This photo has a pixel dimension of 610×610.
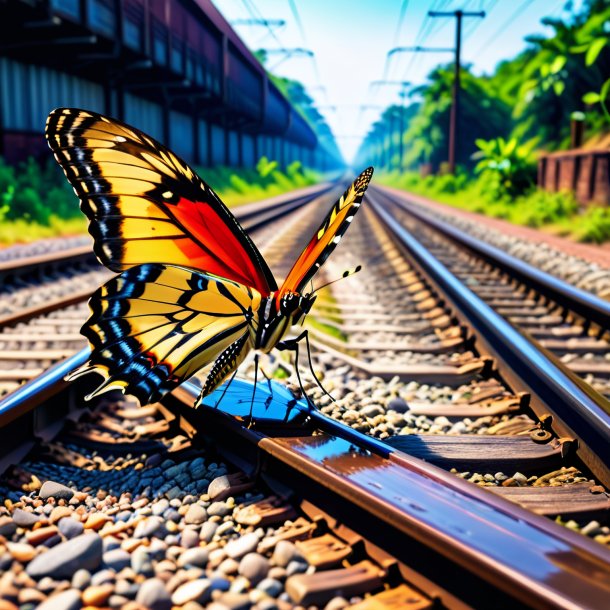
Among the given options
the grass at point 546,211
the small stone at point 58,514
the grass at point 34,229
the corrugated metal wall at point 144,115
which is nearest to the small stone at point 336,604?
the small stone at point 58,514

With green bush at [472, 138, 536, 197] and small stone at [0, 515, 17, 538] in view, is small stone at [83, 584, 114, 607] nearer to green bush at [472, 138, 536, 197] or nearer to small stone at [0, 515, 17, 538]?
small stone at [0, 515, 17, 538]

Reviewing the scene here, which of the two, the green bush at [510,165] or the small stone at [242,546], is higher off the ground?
the green bush at [510,165]

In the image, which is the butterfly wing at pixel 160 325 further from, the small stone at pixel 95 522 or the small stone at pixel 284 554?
the small stone at pixel 284 554

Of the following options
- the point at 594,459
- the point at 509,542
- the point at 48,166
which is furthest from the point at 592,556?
the point at 48,166

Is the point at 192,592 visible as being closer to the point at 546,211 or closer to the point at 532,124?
the point at 546,211

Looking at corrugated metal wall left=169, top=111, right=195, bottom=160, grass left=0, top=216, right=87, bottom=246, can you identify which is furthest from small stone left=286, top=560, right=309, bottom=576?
corrugated metal wall left=169, top=111, right=195, bottom=160

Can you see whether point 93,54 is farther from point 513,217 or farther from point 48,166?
point 513,217
